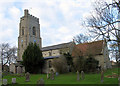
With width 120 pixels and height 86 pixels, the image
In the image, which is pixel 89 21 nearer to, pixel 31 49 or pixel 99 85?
pixel 99 85

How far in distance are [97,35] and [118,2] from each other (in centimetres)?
415

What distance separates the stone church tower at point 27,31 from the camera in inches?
1939

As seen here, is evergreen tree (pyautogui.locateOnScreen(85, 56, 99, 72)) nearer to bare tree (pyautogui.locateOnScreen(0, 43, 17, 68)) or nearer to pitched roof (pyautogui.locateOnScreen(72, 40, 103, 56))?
pitched roof (pyautogui.locateOnScreen(72, 40, 103, 56))

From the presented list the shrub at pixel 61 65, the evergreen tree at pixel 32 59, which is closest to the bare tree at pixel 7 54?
the evergreen tree at pixel 32 59

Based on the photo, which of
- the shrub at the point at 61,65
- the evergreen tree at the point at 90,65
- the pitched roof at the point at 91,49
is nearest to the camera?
the evergreen tree at the point at 90,65

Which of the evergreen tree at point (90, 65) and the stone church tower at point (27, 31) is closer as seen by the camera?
the evergreen tree at point (90, 65)

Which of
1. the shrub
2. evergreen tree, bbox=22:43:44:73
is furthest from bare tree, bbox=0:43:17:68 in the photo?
the shrub

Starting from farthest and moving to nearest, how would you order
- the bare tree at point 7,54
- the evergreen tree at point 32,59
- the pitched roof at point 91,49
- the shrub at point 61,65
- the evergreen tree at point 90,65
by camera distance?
the bare tree at point 7,54, the evergreen tree at point 32,59, the pitched roof at point 91,49, the shrub at point 61,65, the evergreen tree at point 90,65

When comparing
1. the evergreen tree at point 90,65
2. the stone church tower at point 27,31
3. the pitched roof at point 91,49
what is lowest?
the evergreen tree at point 90,65

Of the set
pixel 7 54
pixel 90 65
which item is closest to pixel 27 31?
pixel 7 54

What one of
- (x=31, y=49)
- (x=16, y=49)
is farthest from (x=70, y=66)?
(x=16, y=49)

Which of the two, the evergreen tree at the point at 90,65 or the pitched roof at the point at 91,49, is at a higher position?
the pitched roof at the point at 91,49

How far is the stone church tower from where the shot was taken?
49250 millimetres

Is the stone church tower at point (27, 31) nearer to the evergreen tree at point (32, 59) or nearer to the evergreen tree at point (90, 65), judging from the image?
the evergreen tree at point (32, 59)
